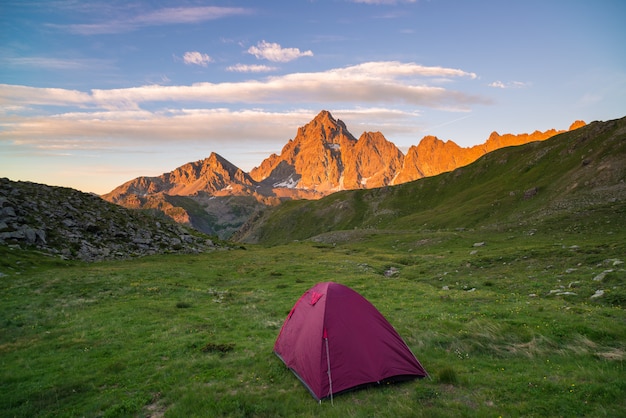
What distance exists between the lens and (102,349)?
16609 mm

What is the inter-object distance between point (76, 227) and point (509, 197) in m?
93.4

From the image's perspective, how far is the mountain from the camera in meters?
58.1

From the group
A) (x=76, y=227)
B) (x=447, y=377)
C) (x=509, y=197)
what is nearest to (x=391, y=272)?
(x=447, y=377)

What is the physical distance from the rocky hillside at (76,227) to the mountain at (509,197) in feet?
166

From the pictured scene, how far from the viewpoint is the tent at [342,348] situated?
12297 millimetres

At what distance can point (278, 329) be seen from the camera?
2012cm

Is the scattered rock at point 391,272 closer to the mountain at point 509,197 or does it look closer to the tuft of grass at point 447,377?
the mountain at point 509,197

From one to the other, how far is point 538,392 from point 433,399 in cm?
325

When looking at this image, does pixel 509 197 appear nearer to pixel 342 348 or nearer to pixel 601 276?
pixel 601 276

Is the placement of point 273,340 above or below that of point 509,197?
below

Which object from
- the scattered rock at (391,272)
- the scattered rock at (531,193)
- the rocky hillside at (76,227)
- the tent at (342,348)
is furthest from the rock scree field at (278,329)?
the scattered rock at (531,193)

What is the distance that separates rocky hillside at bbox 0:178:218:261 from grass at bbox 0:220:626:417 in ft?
53.3

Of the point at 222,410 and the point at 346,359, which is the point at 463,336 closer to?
the point at 346,359

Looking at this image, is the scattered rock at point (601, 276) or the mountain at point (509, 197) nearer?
the scattered rock at point (601, 276)
